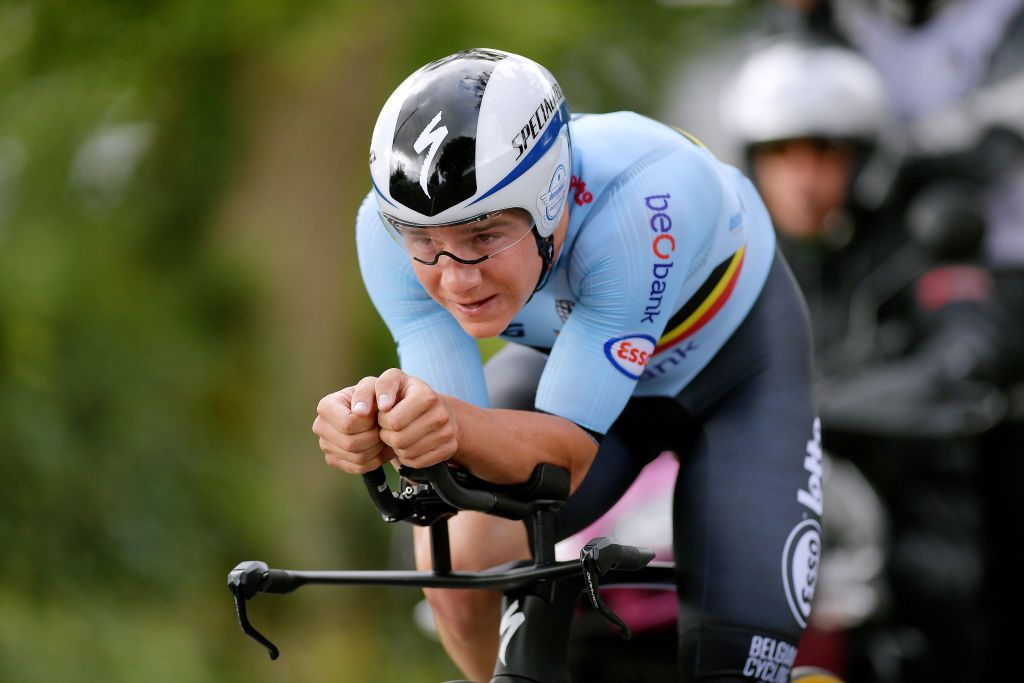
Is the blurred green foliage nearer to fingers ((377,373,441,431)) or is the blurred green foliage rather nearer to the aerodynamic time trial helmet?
the aerodynamic time trial helmet

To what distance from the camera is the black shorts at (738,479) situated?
11.4ft

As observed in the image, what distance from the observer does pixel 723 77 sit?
11641 mm

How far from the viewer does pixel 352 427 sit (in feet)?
9.06

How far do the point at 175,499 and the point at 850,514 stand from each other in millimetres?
4477

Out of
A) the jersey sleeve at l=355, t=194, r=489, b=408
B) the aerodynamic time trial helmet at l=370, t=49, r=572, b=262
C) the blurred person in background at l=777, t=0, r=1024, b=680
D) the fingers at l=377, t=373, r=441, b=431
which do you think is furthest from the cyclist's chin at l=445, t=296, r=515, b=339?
the blurred person in background at l=777, t=0, r=1024, b=680

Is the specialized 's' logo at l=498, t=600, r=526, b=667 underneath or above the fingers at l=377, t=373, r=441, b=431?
underneath

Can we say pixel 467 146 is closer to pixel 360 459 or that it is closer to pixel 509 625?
pixel 360 459

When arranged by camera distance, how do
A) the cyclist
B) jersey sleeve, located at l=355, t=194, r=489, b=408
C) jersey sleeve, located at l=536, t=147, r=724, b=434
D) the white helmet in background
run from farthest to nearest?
the white helmet in background
jersey sleeve, located at l=355, t=194, r=489, b=408
jersey sleeve, located at l=536, t=147, r=724, b=434
the cyclist

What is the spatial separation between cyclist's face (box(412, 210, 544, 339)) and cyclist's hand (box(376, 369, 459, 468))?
31 centimetres

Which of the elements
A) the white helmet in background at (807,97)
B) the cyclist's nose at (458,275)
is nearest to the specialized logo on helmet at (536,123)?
the cyclist's nose at (458,275)

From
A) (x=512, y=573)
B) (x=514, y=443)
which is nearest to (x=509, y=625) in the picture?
(x=512, y=573)

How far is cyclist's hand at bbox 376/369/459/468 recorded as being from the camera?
273cm

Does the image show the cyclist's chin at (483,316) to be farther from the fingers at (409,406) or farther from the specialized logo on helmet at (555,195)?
the fingers at (409,406)

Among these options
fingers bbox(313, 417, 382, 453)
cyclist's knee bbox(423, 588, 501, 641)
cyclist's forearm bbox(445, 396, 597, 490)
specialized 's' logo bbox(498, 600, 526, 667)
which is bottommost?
cyclist's knee bbox(423, 588, 501, 641)
